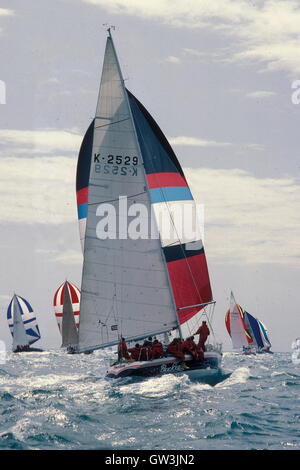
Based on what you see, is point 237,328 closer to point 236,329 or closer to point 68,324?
point 236,329

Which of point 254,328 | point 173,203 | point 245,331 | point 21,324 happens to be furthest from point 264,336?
point 173,203

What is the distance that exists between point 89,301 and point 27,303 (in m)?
47.1

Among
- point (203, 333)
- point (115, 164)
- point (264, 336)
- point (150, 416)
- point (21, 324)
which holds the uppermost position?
point (115, 164)

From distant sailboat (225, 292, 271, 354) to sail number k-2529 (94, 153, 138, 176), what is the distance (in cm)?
4086

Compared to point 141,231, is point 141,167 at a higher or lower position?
higher

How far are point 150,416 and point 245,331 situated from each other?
5203 centimetres

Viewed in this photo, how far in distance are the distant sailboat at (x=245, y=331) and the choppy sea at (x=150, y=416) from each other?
4162cm

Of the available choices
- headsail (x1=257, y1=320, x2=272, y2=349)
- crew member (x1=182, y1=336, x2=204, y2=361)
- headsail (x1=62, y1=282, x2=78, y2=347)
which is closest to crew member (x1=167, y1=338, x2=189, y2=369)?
crew member (x1=182, y1=336, x2=204, y2=361)

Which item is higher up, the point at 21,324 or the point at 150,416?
the point at 150,416

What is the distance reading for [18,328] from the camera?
7019 centimetres

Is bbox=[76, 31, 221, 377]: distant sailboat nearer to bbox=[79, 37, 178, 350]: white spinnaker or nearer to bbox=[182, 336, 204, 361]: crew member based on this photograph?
bbox=[79, 37, 178, 350]: white spinnaker
